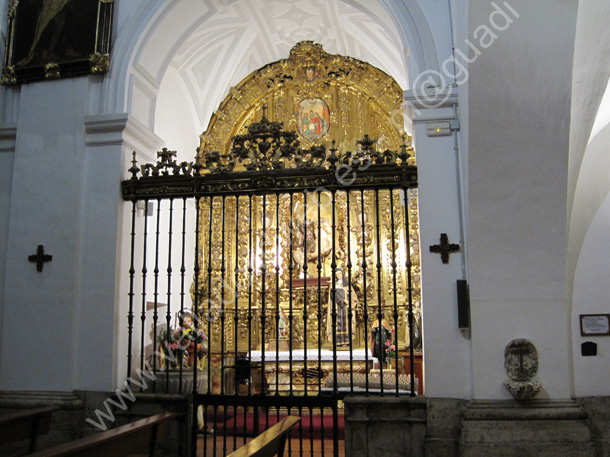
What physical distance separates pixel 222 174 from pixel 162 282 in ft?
12.2

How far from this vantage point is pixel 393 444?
4.99m

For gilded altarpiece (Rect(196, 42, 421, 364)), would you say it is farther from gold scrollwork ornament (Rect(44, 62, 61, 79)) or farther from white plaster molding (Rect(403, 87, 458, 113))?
white plaster molding (Rect(403, 87, 458, 113))

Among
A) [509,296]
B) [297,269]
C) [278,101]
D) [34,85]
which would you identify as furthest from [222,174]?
[278,101]

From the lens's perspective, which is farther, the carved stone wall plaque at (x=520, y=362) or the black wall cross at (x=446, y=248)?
the black wall cross at (x=446, y=248)

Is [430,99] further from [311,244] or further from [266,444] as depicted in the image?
[311,244]

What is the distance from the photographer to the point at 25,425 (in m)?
4.75

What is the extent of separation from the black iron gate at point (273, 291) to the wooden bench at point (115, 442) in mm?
529

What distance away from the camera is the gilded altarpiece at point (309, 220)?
962 cm

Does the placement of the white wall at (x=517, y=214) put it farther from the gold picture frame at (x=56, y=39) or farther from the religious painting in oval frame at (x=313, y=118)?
the religious painting in oval frame at (x=313, y=118)

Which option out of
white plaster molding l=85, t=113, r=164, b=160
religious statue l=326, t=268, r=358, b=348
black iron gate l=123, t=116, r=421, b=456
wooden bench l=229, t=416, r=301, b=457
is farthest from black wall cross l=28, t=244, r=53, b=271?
religious statue l=326, t=268, r=358, b=348

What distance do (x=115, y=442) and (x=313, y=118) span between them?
7.47 m

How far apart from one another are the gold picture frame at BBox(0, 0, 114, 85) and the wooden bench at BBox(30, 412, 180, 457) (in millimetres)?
3642

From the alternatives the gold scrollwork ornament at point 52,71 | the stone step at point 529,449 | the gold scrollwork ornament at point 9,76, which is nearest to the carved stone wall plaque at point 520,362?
the stone step at point 529,449

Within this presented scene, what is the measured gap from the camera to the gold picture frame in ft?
20.4
